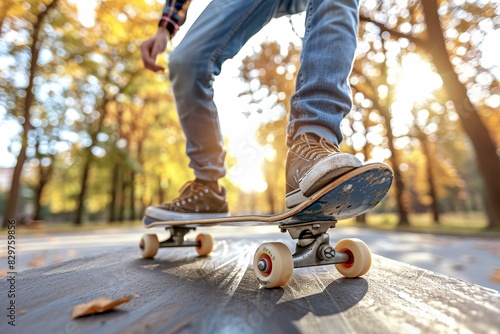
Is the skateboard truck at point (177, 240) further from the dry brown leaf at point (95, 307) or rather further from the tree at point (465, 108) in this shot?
the tree at point (465, 108)

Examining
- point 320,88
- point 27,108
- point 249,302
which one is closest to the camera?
point 249,302

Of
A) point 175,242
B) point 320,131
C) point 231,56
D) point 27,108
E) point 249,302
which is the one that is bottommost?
point 249,302

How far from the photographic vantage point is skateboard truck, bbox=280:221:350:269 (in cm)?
127

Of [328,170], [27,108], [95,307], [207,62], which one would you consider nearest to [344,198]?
[328,170]

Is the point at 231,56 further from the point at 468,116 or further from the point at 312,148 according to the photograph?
the point at 468,116

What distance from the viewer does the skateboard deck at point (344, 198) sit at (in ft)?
3.48

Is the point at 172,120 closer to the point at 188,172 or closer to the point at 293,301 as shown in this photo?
the point at 188,172

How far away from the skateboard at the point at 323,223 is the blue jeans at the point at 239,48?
286mm

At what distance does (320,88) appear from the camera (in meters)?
1.37

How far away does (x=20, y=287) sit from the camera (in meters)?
1.13

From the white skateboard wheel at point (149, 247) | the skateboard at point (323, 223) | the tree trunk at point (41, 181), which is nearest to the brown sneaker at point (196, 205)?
the white skateboard wheel at point (149, 247)

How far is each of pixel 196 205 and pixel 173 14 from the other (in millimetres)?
1001

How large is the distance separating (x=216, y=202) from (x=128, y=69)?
47.1ft

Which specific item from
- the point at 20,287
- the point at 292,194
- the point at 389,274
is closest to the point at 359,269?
the point at 389,274
